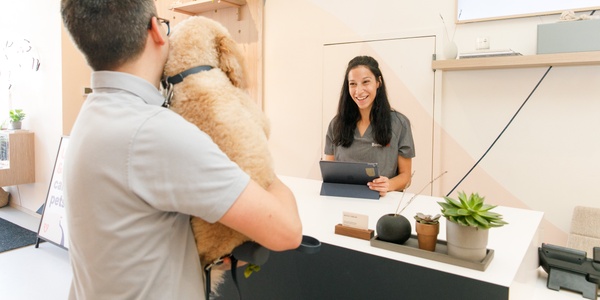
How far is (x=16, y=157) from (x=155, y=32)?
4383 mm

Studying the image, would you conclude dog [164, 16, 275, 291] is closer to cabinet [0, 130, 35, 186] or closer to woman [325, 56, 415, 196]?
woman [325, 56, 415, 196]

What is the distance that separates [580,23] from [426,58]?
0.99m

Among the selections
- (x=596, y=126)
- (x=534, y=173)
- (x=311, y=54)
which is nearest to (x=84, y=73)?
(x=311, y=54)

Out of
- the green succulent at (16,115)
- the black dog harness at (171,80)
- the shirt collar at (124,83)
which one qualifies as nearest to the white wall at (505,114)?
the black dog harness at (171,80)

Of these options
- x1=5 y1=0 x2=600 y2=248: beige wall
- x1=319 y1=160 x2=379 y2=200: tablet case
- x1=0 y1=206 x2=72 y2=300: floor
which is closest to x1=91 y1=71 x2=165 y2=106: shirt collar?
x1=319 y1=160 x2=379 y2=200: tablet case

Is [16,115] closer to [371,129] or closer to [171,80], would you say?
[371,129]

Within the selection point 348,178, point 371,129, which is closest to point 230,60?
point 348,178

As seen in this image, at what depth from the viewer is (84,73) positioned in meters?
4.11

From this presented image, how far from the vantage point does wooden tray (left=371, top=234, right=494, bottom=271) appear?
1083 millimetres

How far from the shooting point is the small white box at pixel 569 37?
7.64 feet

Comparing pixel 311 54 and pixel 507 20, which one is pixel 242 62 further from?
pixel 311 54

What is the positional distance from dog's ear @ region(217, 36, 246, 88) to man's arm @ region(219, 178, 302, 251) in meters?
0.28

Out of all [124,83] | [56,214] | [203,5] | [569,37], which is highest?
[203,5]

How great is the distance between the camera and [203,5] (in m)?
4.04
